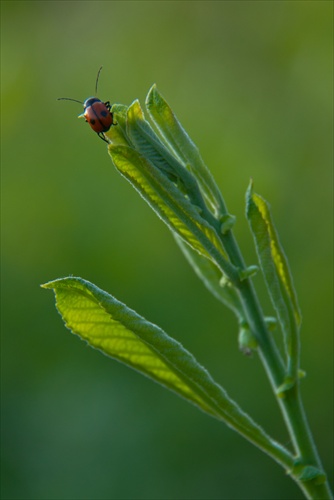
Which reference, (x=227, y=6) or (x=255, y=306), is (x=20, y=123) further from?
(x=255, y=306)

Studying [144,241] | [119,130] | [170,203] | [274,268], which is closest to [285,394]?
[274,268]

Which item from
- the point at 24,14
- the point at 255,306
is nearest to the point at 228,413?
the point at 255,306

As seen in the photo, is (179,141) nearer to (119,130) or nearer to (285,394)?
(119,130)

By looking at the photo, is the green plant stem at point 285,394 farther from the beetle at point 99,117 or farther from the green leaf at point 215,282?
the beetle at point 99,117

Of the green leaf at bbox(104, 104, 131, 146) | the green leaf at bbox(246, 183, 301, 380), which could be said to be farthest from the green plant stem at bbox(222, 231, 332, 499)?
the green leaf at bbox(104, 104, 131, 146)

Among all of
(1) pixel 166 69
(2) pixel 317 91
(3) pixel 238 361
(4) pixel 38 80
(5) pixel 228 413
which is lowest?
(3) pixel 238 361
